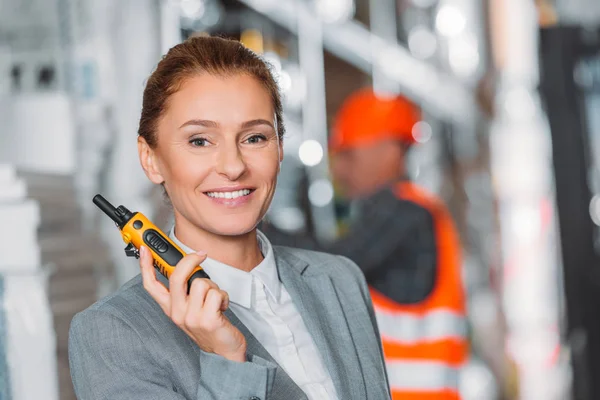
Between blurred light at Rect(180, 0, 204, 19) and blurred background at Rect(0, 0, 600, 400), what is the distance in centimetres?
1

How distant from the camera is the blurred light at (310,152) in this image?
518cm

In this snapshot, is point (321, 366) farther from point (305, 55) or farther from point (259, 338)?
point (305, 55)

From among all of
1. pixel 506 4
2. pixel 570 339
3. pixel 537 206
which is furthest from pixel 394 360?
pixel 506 4

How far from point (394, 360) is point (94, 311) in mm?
2007

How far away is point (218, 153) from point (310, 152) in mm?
4011

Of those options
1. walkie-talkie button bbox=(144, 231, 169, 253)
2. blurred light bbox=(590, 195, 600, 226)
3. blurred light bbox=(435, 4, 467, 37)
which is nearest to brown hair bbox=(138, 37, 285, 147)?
walkie-talkie button bbox=(144, 231, 169, 253)

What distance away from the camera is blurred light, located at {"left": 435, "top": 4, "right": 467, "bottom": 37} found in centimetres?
674

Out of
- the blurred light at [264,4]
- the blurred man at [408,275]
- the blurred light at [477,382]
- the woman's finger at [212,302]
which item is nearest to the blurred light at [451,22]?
Result: the blurred light at [264,4]

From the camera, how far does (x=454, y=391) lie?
3051 mm

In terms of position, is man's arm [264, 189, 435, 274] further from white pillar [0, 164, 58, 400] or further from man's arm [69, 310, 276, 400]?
man's arm [69, 310, 276, 400]

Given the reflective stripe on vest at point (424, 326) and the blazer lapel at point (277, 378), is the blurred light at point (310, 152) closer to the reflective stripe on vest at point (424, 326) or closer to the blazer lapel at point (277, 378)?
the reflective stripe on vest at point (424, 326)

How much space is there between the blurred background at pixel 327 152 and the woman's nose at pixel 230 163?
1.15 feet

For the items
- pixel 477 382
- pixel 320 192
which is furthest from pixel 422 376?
Answer: pixel 477 382

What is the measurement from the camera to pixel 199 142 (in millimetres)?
1294
